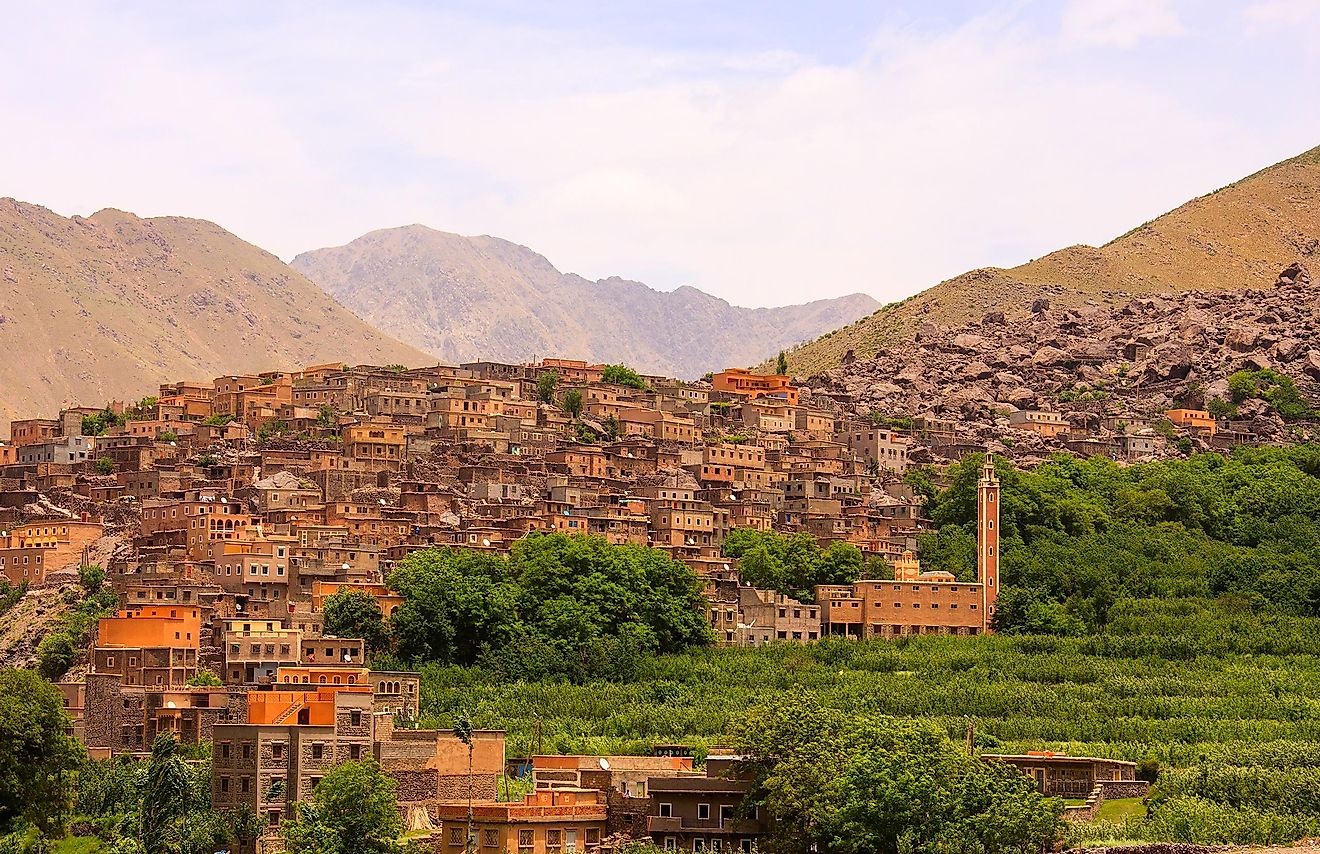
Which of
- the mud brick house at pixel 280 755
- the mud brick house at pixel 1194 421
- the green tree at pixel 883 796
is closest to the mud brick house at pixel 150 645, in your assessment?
the mud brick house at pixel 280 755

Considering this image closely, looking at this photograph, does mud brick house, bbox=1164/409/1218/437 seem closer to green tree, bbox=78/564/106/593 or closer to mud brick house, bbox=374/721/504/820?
green tree, bbox=78/564/106/593

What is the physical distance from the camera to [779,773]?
50.3m

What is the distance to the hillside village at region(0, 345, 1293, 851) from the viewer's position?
171 feet

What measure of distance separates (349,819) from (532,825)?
12.4 ft

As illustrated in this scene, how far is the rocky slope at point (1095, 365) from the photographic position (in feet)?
384

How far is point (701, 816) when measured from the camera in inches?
1991

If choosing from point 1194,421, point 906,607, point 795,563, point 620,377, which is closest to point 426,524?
point 795,563

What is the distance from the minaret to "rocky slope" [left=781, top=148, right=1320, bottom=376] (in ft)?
163

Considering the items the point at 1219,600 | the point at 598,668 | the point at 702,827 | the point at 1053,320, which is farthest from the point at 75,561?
the point at 1053,320

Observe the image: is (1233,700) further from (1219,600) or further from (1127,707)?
(1219,600)

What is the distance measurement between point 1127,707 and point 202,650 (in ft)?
90.2

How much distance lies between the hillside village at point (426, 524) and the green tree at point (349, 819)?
1.59 meters

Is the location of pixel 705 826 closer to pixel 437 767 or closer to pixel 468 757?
pixel 468 757

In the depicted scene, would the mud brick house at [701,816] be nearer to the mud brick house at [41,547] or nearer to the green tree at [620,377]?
the mud brick house at [41,547]
